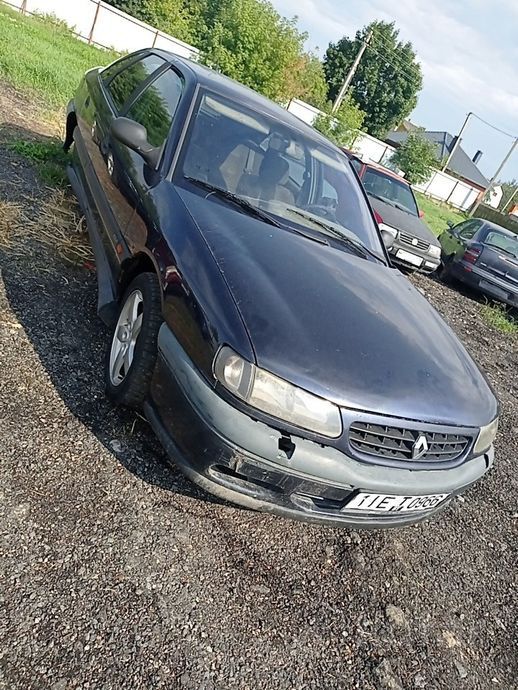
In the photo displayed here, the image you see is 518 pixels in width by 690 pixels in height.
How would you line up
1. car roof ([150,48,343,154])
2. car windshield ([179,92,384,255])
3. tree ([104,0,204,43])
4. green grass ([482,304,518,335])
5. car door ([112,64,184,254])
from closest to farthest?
car door ([112,64,184,254])
car windshield ([179,92,384,255])
car roof ([150,48,343,154])
green grass ([482,304,518,335])
tree ([104,0,204,43])

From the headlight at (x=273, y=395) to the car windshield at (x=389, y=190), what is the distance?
7720mm

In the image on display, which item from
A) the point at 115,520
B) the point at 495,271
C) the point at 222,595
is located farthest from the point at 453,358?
the point at 495,271

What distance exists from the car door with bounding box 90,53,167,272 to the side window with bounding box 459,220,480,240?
6865mm

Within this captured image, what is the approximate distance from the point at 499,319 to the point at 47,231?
6.76 metres

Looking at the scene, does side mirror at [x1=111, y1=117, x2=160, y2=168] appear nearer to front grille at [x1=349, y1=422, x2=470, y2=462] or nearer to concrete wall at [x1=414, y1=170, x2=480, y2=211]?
front grille at [x1=349, y1=422, x2=470, y2=462]

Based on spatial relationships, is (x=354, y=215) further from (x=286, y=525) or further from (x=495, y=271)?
(x=495, y=271)

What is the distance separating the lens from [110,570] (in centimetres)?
188

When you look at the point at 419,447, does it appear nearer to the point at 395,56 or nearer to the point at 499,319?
the point at 499,319

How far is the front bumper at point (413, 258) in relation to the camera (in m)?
8.05

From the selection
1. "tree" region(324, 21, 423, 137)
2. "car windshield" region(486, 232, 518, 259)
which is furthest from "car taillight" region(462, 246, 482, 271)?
"tree" region(324, 21, 423, 137)

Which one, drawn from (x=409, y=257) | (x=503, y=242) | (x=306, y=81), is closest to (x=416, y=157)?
(x=306, y=81)

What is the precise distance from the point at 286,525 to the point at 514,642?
3.91 feet

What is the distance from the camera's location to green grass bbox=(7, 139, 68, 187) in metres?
4.98

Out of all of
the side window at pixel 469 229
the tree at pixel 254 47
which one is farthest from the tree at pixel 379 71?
the side window at pixel 469 229
